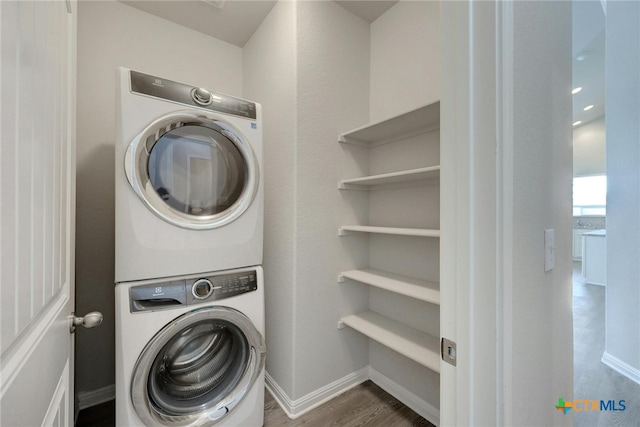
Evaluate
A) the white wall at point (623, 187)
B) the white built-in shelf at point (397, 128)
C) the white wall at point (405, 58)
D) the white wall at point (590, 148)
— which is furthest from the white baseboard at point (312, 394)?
the white wall at point (590, 148)

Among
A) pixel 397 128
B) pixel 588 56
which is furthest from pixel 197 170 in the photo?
pixel 588 56

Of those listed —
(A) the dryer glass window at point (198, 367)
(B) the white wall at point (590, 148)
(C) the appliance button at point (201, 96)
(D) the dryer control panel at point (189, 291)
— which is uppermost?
(B) the white wall at point (590, 148)

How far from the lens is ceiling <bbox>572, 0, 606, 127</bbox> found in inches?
77.4

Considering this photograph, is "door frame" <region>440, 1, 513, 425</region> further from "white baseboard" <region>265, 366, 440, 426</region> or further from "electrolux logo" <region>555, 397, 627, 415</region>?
"electrolux logo" <region>555, 397, 627, 415</region>

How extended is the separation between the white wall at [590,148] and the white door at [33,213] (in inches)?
202

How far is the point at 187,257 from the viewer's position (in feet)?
3.69

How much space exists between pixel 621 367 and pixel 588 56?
2.77 m

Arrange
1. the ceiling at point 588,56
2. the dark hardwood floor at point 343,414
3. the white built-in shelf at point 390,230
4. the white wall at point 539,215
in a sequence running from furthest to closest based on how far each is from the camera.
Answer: the ceiling at point 588,56 → the dark hardwood floor at point 343,414 → the white built-in shelf at point 390,230 → the white wall at point 539,215

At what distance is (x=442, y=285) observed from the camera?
0.63 meters

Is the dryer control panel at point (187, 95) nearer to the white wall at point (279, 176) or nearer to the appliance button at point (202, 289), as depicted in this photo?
the white wall at point (279, 176)

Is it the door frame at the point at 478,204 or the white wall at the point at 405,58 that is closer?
the door frame at the point at 478,204

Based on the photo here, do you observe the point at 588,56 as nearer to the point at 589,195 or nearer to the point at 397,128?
the point at 397,128

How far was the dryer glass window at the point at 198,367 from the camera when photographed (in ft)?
3.70

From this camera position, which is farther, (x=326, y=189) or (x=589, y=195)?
(x=589, y=195)
